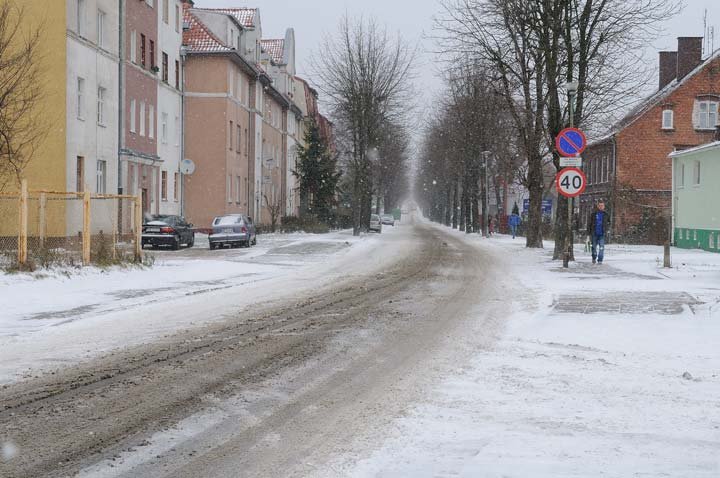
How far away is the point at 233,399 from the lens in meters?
6.77

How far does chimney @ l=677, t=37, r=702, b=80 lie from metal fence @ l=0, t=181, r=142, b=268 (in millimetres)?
43989

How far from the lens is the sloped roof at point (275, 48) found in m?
72.9

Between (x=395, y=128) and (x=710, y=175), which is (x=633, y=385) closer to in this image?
(x=710, y=175)

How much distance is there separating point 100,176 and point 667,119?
35.5 metres

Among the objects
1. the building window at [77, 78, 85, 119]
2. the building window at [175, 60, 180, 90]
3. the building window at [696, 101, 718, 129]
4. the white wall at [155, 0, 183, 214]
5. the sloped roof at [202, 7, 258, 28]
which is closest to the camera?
the building window at [77, 78, 85, 119]

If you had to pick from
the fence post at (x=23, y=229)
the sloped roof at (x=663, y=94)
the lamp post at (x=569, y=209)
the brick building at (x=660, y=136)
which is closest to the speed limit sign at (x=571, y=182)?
the lamp post at (x=569, y=209)

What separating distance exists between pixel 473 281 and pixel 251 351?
1034cm

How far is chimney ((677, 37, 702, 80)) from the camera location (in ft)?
180

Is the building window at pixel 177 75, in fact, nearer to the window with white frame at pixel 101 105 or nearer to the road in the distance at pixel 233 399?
the window with white frame at pixel 101 105

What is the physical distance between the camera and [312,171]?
6397 cm

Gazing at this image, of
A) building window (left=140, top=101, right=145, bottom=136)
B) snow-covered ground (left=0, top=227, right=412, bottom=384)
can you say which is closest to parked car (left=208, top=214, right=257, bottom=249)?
building window (left=140, top=101, right=145, bottom=136)

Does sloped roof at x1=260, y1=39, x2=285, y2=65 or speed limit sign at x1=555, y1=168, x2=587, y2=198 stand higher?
sloped roof at x1=260, y1=39, x2=285, y2=65

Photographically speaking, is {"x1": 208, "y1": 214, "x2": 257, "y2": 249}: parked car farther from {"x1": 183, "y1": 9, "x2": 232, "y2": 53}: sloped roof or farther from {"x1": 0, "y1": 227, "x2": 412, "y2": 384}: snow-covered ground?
{"x1": 183, "y1": 9, "x2": 232, "y2": 53}: sloped roof

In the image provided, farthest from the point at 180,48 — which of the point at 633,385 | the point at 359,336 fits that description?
the point at 633,385
